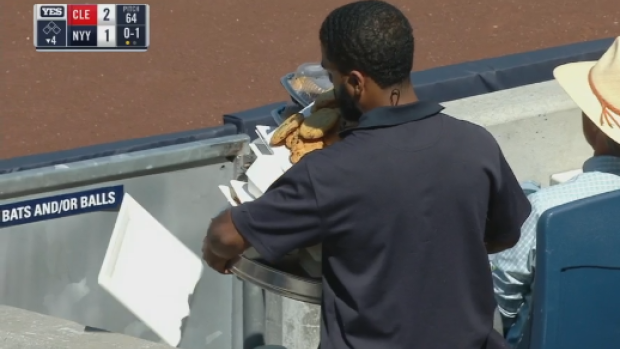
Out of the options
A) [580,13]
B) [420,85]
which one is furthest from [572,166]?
[580,13]

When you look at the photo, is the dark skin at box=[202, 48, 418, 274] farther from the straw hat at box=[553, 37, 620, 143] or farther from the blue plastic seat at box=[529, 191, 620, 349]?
the straw hat at box=[553, 37, 620, 143]

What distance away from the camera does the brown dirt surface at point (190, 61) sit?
749 centimetres

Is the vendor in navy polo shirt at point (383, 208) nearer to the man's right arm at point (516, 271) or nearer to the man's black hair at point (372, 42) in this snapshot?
the man's black hair at point (372, 42)

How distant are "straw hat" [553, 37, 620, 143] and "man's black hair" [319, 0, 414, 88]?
1.05m

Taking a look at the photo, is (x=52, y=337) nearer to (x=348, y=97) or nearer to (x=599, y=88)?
(x=348, y=97)

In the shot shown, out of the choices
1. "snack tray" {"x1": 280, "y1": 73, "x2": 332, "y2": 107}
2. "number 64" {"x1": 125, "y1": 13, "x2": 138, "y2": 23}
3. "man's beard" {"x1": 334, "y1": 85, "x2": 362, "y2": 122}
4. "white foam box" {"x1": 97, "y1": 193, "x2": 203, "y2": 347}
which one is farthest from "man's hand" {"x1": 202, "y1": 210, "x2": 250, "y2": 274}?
"number 64" {"x1": 125, "y1": 13, "x2": 138, "y2": 23}

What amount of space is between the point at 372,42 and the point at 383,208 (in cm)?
32

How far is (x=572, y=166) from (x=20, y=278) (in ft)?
7.25

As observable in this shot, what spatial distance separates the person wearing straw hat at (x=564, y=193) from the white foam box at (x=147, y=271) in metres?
0.87

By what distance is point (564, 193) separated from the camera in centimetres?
283

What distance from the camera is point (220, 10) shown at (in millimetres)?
8578

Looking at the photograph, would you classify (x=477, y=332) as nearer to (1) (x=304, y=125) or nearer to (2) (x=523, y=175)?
(1) (x=304, y=125)

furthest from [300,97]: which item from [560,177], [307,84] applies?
[560,177]

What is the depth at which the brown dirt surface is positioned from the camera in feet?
24.6
